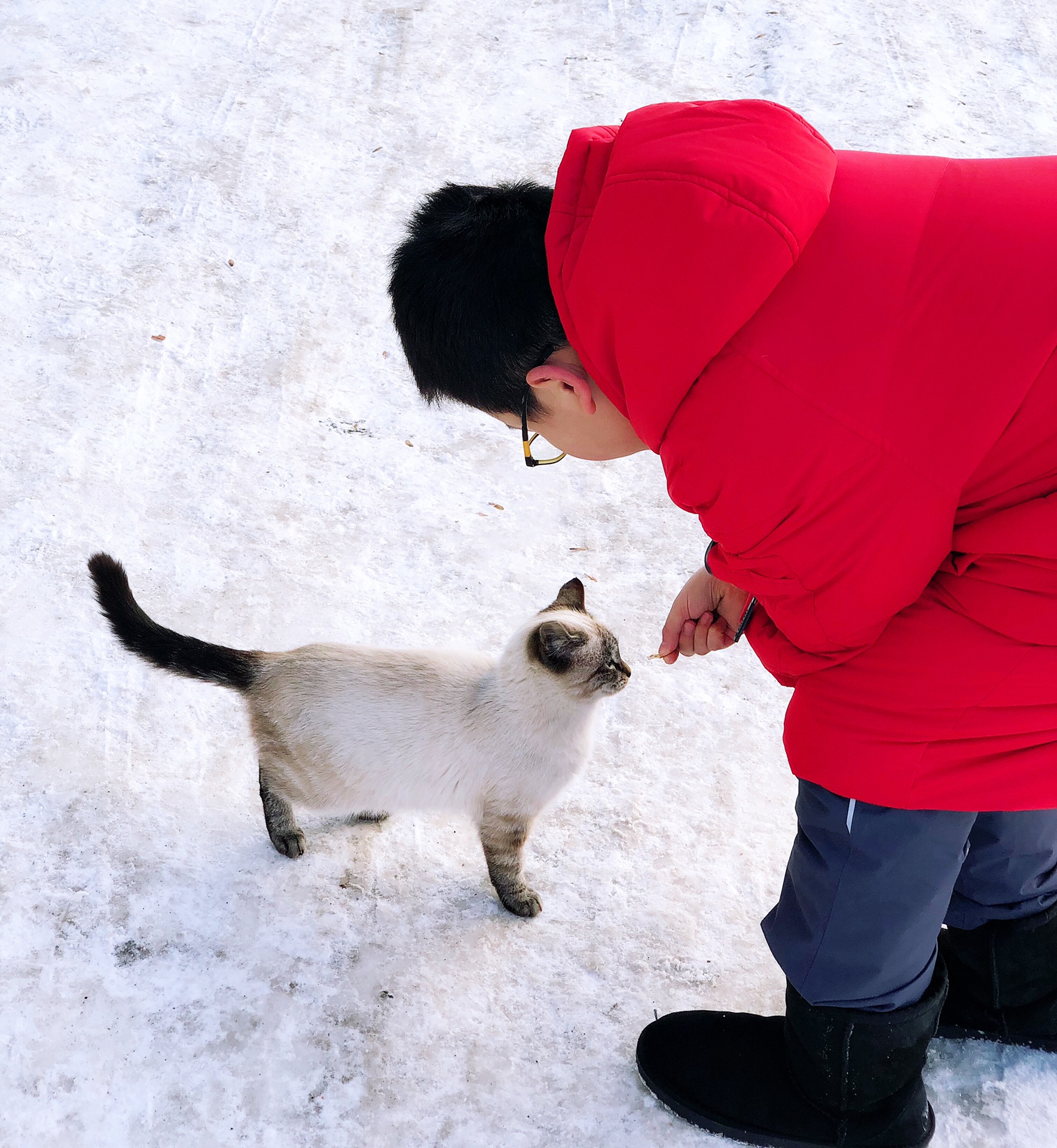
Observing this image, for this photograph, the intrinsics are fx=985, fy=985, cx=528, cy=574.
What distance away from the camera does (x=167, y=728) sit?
7.28 feet

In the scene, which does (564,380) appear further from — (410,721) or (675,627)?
(410,721)

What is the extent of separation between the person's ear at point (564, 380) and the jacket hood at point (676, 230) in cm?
8

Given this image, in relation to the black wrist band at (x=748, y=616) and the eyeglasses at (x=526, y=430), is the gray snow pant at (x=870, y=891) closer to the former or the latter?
the black wrist band at (x=748, y=616)

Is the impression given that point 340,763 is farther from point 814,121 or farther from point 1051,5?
point 1051,5

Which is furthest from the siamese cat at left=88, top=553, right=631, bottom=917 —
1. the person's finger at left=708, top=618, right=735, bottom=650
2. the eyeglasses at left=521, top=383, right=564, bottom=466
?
the eyeglasses at left=521, top=383, right=564, bottom=466

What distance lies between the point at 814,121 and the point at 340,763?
344 centimetres

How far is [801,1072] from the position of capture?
165 centimetres

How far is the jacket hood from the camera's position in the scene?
113cm

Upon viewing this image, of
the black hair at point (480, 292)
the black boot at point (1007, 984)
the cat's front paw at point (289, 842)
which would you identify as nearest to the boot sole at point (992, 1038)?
the black boot at point (1007, 984)

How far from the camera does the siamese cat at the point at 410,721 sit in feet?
6.29

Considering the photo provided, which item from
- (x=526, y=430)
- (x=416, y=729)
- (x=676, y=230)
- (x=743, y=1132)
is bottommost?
(x=743, y=1132)

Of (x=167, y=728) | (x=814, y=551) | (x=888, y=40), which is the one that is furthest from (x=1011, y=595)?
(x=888, y=40)

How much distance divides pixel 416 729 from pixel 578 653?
0.37m

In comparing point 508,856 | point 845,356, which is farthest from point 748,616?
point 508,856
